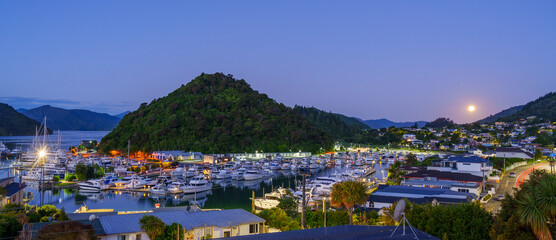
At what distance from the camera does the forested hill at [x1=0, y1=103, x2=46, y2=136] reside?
7475 inches

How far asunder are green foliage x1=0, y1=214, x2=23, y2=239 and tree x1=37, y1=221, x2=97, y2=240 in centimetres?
395

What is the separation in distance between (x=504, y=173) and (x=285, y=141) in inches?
2293

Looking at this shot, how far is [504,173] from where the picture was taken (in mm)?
44281

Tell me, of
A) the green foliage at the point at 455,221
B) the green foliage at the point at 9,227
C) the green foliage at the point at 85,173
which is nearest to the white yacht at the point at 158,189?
the green foliage at the point at 85,173

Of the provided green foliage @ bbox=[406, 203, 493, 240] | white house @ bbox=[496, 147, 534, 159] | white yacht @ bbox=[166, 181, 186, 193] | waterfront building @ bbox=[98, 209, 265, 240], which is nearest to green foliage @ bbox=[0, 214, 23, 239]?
waterfront building @ bbox=[98, 209, 265, 240]

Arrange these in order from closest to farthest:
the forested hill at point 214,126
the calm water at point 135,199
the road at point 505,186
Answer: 1. the road at point 505,186
2. the calm water at point 135,199
3. the forested hill at point 214,126

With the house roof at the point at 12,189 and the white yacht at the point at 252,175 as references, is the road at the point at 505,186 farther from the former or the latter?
the white yacht at the point at 252,175

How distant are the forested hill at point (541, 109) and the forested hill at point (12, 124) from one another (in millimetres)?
223264

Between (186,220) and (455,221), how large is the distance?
416 inches

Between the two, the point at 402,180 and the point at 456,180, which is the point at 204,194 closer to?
the point at 402,180

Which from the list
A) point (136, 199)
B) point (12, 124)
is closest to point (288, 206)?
point (136, 199)

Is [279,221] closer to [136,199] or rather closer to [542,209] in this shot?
[542,209]

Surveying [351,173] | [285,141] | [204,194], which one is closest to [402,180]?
[351,173]

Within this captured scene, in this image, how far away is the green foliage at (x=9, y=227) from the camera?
564 inches
